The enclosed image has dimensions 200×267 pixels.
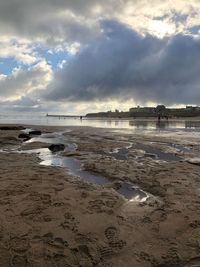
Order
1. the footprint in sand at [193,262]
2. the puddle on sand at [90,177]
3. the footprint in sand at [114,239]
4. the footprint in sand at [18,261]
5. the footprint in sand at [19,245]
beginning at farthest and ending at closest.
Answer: the puddle on sand at [90,177] < the footprint in sand at [114,239] < the footprint in sand at [19,245] < the footprint in sand at [193,262] < the footprint in sand at [18,261]

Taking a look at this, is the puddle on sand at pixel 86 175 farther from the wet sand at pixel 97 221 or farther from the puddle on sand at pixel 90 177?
the wet sand at pixel 97 221

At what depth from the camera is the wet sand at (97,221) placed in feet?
18.3

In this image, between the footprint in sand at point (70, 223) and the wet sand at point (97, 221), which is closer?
the wet sand at point (97, 221)

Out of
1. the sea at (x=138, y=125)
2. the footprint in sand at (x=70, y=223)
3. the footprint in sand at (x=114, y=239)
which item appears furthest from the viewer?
the sea at (x=138, y=125)

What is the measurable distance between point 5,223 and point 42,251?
1497mm

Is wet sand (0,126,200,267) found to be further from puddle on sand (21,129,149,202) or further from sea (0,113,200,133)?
sea (0,113,200,133)

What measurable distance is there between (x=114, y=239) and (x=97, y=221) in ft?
2.90

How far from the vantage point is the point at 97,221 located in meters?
7.07

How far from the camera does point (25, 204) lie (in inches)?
315

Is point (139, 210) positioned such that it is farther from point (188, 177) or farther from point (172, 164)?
point (172, 164)

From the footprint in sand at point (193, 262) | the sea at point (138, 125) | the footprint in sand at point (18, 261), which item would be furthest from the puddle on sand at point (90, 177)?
the sea at point (138, 125)

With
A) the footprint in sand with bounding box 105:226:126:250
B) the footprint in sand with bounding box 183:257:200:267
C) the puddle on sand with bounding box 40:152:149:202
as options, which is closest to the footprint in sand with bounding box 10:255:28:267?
the footprint in sand with bounding box 105:226:126:250

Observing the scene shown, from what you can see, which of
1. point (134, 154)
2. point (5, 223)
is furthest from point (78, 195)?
point (134, 154)

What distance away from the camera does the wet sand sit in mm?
5582
